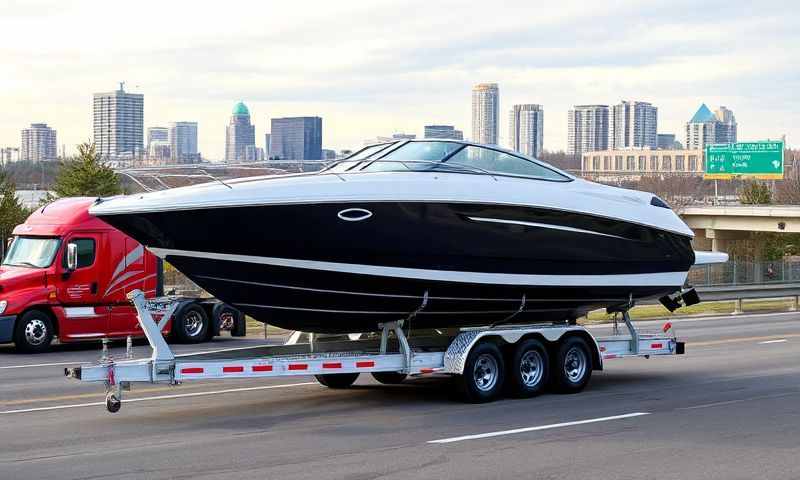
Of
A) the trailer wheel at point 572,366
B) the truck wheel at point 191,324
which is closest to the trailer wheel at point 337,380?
the trailer wheel at point 572,366

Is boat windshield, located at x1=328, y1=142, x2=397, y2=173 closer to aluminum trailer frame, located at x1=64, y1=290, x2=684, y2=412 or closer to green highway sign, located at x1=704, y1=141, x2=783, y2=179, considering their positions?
aluminum trailer frame, located at x1=64, y1=290, x2=684, y2=412

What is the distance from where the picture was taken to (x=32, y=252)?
21438mm

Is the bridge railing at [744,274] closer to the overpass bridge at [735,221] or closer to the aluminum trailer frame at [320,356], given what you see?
the aluminum trailer frame at [320,356]

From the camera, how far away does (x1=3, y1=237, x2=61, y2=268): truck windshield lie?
21203mm

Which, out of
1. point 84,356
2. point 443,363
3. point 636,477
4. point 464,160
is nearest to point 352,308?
point 443,363

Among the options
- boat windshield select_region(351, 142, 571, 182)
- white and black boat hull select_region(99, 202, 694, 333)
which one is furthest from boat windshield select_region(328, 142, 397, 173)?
white and black boat hull select_region(99, 202, 694, 333)

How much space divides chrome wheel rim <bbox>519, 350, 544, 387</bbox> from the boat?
0.64m

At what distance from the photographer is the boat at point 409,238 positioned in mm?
12477

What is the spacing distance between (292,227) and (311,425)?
221 cm

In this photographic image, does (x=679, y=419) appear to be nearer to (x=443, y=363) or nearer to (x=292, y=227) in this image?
(x=443, y=363)

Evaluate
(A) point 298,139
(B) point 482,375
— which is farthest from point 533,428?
(A) point 298,139

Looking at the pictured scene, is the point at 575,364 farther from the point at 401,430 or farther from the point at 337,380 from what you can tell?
the point at 401,430

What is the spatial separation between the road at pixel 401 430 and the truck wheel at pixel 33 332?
3.25m

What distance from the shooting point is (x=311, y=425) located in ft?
40.6
